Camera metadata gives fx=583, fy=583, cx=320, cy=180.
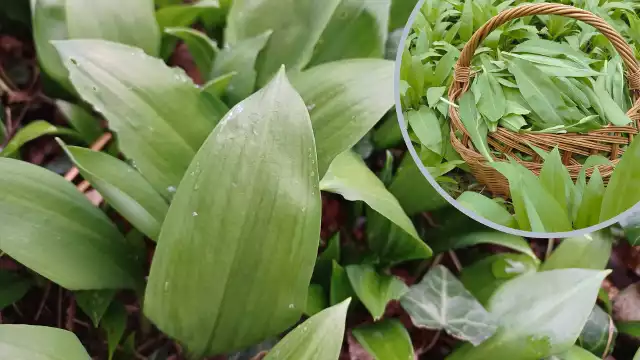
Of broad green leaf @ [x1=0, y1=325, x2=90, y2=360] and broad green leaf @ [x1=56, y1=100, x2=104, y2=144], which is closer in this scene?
broad green leaf @ [x1=0, y1=325, x2=90, y2=360]

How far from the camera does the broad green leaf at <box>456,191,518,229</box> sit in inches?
20.0

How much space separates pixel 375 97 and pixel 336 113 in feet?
0.13

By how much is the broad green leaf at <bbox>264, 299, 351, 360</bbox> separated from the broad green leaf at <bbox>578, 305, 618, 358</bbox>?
318mm

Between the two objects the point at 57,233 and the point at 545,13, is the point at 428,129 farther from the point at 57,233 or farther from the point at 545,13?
the point at 57,233

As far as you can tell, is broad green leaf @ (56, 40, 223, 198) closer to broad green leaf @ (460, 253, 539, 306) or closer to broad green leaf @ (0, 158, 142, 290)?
broad green leaf @ (0, 158, 142, 290)

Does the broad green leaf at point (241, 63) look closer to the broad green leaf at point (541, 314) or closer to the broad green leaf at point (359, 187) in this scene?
the broad green leaf at point (359, 187)

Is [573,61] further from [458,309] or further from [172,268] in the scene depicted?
[172,268]

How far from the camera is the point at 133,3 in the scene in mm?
618

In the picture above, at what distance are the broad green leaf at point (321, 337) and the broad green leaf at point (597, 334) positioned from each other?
1.04 feet

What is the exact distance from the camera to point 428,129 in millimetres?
503

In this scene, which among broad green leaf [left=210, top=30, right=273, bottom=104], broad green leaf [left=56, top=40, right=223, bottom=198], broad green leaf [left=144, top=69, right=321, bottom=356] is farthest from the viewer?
broad green leaf [left=210, top=30, right=273, bottom=104]

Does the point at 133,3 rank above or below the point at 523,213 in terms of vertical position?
above

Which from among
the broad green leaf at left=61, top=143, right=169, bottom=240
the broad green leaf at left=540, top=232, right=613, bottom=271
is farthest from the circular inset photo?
the broad green leaf at left=61, top=143, right=169, bottom=240

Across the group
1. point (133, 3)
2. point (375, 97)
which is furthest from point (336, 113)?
point (133, 3)
